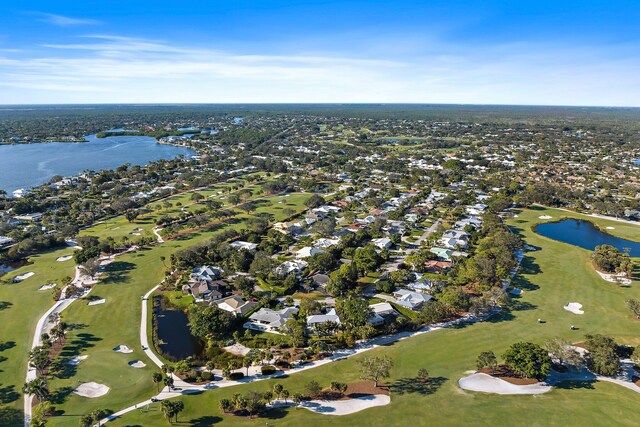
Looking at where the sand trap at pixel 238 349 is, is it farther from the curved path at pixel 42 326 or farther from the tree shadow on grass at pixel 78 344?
the curved path at pixel 42 326

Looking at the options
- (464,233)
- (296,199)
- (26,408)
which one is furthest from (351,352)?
(296,199)

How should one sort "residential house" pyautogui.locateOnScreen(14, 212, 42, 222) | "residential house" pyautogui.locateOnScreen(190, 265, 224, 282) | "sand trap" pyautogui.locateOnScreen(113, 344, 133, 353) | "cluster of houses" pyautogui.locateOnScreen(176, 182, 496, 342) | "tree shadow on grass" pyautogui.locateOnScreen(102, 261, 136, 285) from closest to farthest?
1. "sand trap" pyautogui.locateOnScreen(113, 344, 133, 353)
2. "cluster of houses" pyautogui.locateOnScreen(176, 182, 496, 342)
3. "residential house" pyautogui.locateOnScreen(190, 265, 224, 282)
4. "tree shadow on grass" pyautogui.locateOnScreen(102, 261, 136, 285)
5. "residential house" pyautogui.locateOnScreen(14, 212, 42, 222)

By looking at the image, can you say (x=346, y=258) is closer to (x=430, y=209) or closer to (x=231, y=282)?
(x=231, y=282)

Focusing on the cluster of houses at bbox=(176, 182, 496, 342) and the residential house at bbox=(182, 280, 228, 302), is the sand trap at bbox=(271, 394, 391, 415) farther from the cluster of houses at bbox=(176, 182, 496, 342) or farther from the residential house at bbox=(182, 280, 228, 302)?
the residential house at bbox=(182, 280, 228, 302)

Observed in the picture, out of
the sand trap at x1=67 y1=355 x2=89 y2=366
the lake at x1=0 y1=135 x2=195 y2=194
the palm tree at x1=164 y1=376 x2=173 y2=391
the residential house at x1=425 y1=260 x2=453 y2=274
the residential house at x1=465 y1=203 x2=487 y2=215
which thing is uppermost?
the lake at x1=0 y1=135 x2=195 y2=194

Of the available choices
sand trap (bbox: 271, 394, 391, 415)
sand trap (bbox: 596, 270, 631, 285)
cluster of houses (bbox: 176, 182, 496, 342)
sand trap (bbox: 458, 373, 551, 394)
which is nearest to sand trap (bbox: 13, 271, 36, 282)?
cluster of houses (bbox: 176, 182, 496, 342)

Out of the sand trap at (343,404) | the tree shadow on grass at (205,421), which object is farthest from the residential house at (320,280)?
the tree shadow on grass at (205,421)
